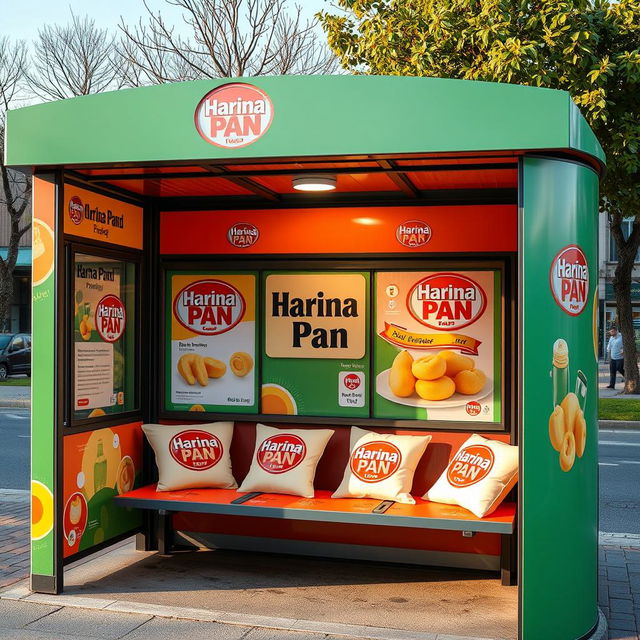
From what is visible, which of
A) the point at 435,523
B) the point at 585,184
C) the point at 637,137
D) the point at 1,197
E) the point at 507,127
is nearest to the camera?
the point at 507,127

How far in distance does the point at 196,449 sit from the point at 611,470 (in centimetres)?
681

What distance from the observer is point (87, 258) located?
6.31m

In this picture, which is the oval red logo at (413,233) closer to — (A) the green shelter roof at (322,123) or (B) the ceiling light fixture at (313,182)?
(B) the ceiling light fixture at (313,182)

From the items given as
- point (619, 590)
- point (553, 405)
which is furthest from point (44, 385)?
point (619, 590)

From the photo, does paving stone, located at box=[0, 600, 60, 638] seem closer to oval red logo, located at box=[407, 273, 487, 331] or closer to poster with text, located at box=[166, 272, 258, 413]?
poster with text, located at box=[166, 272, 258, 413]

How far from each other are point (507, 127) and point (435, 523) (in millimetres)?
2493

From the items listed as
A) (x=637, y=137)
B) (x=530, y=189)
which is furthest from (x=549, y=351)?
(x=637, y=137)

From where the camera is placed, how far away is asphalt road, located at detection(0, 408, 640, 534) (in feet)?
28.5

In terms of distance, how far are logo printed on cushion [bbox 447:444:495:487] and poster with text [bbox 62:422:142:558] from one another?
2475 mm

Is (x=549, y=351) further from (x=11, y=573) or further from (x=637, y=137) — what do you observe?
(x=637, y=137)

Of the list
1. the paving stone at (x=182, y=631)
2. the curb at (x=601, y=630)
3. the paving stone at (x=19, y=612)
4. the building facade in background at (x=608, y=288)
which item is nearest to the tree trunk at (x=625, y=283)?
the curb at (x=601, y=630)

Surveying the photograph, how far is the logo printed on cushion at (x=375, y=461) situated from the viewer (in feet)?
20.2

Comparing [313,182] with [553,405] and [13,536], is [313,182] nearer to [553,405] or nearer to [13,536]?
[553,405]

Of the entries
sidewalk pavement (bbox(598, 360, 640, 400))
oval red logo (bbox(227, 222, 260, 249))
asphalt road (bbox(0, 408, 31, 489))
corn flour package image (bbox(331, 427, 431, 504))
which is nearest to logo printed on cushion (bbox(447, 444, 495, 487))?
corn flour package image (bbox(331, 427, 431, 504))
